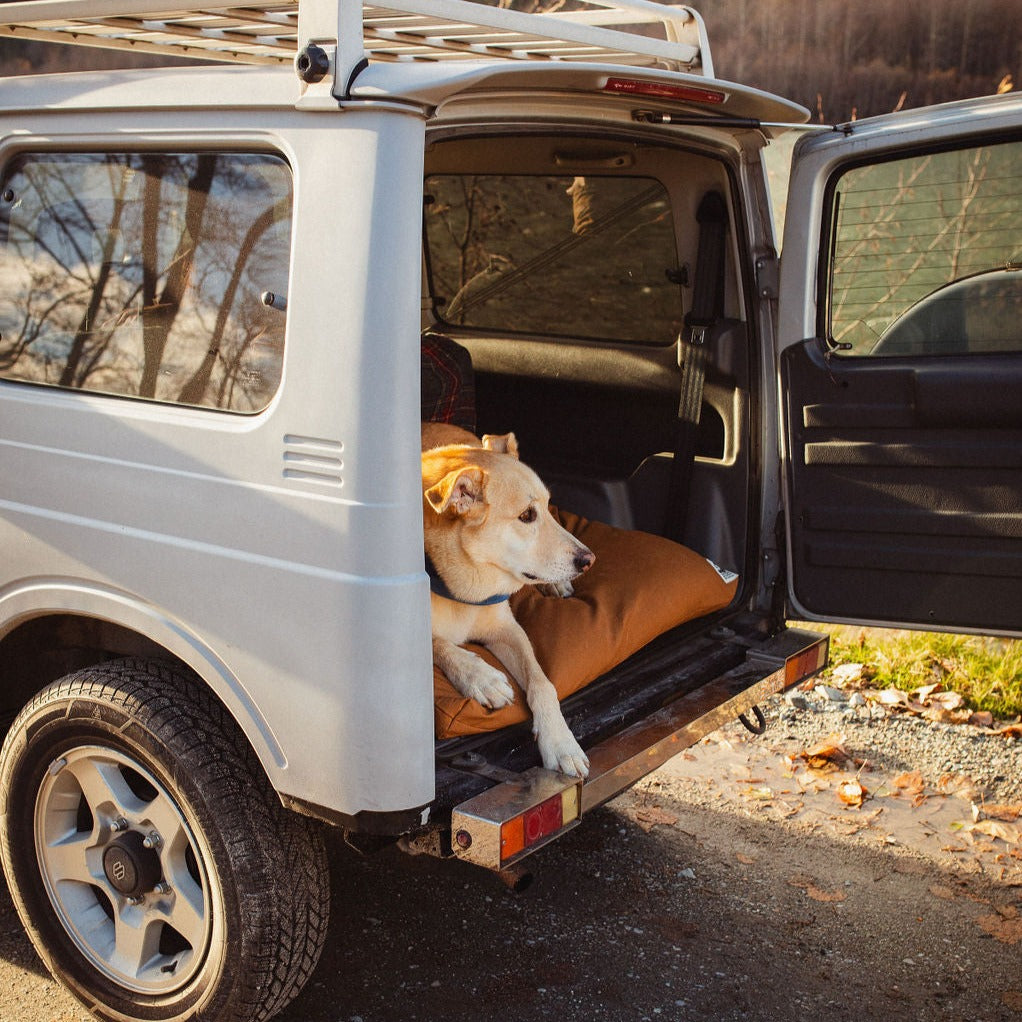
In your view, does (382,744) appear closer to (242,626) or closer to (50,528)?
(242,626)

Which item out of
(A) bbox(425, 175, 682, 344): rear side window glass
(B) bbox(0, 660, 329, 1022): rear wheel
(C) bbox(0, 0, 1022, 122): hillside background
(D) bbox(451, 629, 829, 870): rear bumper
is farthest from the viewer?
(C) bbox(0, 0, 1022, 122): hillside background

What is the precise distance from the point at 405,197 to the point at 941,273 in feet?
6.74

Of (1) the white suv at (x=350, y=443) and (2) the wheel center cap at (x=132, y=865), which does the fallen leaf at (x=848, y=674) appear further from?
(2) the wheel center cap at (x=132, y=865)

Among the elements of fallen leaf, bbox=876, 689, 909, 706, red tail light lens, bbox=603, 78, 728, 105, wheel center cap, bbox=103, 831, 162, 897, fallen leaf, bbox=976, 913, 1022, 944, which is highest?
red tail light lens, bbox=603, 78, 728, 105

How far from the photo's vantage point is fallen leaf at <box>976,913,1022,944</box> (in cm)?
356

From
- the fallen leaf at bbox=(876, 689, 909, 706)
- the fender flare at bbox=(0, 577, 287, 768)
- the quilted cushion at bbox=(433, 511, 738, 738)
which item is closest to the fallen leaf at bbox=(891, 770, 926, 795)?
the fallen leaf at bbox=(876, 689, 909, 706)

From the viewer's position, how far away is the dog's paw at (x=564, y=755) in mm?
2799

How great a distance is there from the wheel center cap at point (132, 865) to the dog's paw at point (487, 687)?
0.88 m

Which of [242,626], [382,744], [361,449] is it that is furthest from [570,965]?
[361,449]

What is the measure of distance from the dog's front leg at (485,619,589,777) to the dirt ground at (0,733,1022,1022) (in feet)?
2.66

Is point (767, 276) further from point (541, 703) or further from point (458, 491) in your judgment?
point (541, 703)

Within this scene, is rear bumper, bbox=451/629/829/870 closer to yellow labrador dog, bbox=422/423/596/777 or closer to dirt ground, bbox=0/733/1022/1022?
yellow labrador dog, bbox=422/423/596/777

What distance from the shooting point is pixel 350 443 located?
236cm

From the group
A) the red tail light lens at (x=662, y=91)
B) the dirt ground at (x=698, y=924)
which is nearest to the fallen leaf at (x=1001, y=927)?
the dirt ground at (x=698, y=924)
